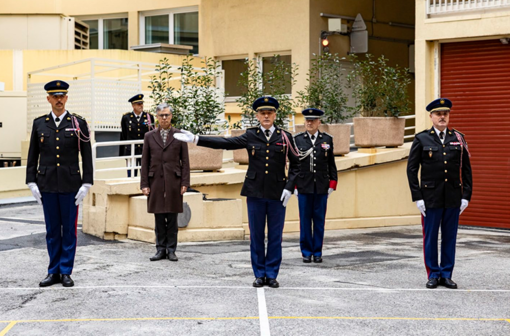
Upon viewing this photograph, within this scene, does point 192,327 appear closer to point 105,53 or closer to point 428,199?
point 428,199

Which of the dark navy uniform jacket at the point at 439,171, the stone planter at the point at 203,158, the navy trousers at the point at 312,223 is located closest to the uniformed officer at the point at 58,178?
the navy trousers at the point at 312,223

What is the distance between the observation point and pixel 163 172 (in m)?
11.0

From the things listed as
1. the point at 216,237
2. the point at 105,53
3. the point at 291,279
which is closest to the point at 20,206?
the point at 216,237

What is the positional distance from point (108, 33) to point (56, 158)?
18.7 meters

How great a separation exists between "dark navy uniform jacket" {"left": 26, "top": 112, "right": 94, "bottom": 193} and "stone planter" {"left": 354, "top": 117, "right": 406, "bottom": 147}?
26.2 feet

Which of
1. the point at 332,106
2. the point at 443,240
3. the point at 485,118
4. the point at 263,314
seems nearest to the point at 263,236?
the point at 263,314

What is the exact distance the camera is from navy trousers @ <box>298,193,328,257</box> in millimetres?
11148

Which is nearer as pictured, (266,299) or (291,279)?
(266,299)

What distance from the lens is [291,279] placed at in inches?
379

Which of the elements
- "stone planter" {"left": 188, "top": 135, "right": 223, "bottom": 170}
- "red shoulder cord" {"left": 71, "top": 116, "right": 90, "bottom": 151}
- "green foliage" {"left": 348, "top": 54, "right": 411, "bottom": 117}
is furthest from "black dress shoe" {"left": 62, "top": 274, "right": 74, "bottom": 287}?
"green foliage" {"left": 348, "top": 54, "right": 411, "bottom": 117}

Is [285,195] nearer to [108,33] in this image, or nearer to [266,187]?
[266,187]

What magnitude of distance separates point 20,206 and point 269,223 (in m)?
9.52

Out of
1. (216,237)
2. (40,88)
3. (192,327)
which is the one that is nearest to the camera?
(192,327)

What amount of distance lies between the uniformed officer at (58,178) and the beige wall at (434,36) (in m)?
9.50
